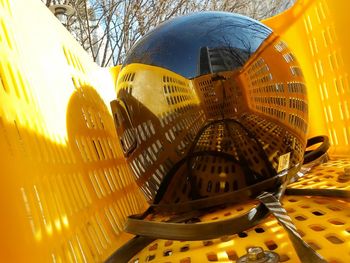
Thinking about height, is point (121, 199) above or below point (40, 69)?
below

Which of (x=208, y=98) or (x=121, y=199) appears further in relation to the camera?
(x=121, y=199)

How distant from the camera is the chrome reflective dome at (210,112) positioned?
592 mm

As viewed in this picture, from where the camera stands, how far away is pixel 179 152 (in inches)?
23.6

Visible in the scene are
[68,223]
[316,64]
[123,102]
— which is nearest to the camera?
[68,223]

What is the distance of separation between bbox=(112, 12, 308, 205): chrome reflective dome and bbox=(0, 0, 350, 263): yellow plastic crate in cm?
6

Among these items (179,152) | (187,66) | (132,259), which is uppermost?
(187,66)

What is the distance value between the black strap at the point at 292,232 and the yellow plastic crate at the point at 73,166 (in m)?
0.03

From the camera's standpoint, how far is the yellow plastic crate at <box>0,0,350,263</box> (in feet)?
1.43

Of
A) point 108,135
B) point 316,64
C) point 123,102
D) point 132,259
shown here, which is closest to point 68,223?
point 132,259

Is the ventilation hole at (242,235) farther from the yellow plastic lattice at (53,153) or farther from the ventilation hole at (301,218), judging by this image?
the yellow plastic lattice at (53,153)

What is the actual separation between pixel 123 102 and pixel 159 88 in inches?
3.1

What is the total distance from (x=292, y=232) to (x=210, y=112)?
211 mm

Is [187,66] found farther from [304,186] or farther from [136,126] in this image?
[304,186]

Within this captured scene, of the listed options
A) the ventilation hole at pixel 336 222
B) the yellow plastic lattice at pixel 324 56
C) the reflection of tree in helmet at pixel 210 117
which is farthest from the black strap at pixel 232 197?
the yellow plastic lattice at pixel 324 56
